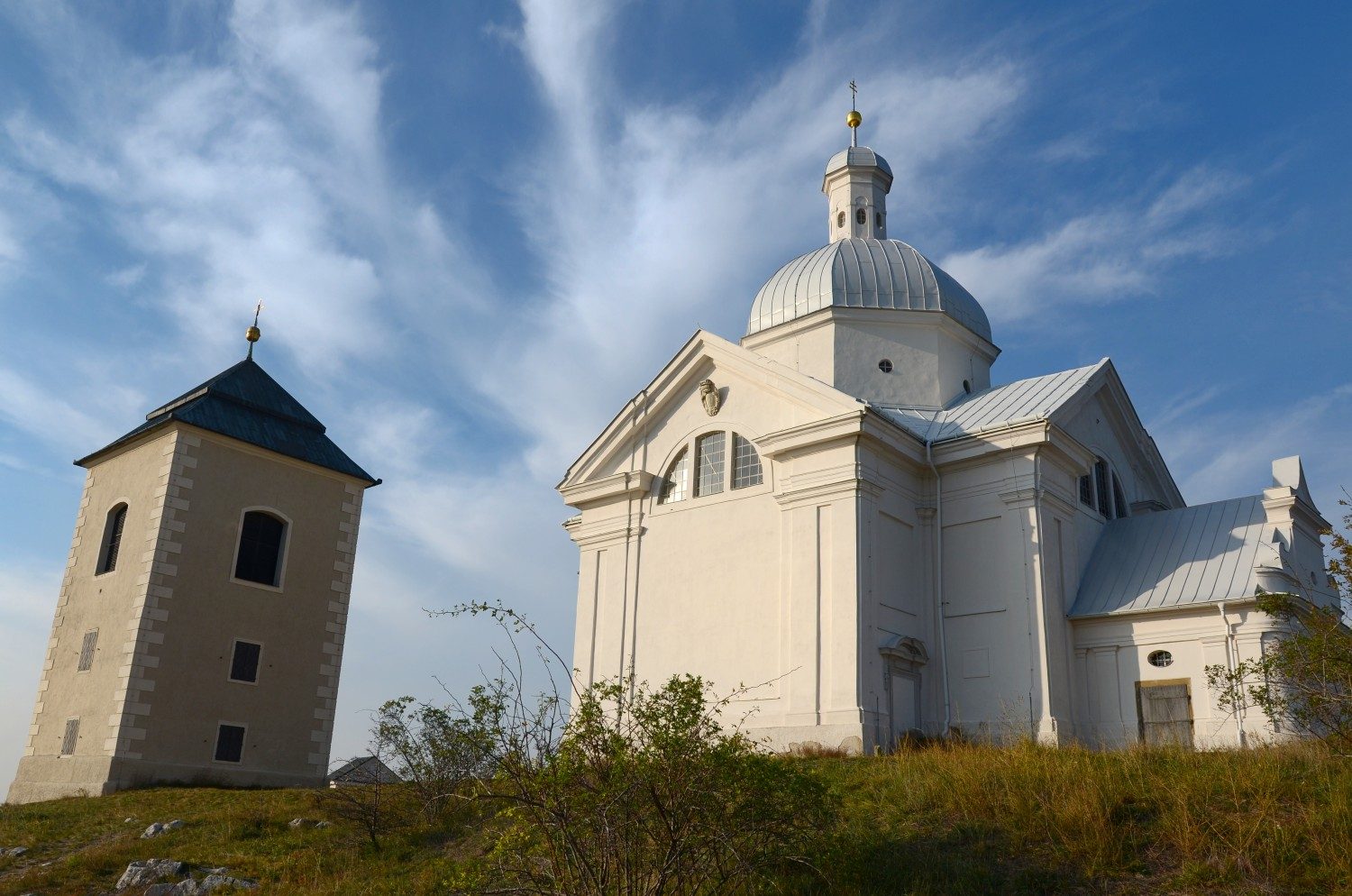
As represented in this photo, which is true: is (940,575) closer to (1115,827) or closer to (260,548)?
(1115,827)

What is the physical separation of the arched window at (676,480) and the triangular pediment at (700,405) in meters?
0.33

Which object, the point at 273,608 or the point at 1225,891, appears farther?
the point at 273,608

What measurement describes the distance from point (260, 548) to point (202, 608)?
2103 millimetres

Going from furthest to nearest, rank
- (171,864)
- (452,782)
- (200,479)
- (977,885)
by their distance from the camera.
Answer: (200,479) < (452,782) < (171,864) < (977,885)

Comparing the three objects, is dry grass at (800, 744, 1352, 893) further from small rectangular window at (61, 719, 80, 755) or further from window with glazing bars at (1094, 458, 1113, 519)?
small rectangular window at (61, 719, 80, 755)

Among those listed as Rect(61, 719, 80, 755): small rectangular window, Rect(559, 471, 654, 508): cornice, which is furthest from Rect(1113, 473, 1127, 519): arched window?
Rect(61, 719, 80, 755): small rectangular window

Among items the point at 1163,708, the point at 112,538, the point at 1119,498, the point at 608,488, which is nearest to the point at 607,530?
the point at 608,488

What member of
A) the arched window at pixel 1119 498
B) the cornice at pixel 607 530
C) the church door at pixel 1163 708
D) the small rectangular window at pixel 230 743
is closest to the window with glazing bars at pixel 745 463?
the cornice at pixel 607 530

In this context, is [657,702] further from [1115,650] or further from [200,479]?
[200,479]

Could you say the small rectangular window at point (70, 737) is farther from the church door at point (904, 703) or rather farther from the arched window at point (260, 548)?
the church door at point (904, 703)

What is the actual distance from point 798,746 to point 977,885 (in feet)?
28.5

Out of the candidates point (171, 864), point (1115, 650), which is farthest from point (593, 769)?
point (1115, 650)

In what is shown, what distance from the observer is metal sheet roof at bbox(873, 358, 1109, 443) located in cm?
2202

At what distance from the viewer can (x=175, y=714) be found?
24.1 m
